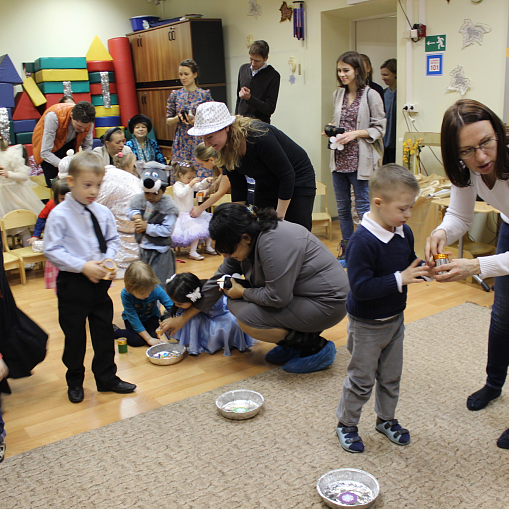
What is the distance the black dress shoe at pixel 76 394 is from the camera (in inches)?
103

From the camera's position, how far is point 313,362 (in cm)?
278

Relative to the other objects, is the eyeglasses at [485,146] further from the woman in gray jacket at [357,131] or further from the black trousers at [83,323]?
the woman in gray jacket at [357,131]

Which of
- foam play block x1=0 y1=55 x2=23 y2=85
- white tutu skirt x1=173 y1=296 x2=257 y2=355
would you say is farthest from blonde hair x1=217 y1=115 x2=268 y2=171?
foam play block x1=0 y1=55 x2=23 y2=85

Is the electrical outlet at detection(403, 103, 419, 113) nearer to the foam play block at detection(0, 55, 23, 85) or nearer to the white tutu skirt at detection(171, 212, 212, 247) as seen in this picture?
the white tutu skirt at detection(171, 212, 212, 247)

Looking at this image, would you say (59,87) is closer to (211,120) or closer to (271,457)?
(211,120)

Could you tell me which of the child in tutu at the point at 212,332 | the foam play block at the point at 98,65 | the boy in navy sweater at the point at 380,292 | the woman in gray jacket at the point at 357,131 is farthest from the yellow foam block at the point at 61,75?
the boy in navy sweater at the point at 380,292

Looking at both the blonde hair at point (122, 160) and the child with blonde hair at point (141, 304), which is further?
the blonde hair at point (122, 160)


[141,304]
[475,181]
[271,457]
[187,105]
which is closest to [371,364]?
[271,457]

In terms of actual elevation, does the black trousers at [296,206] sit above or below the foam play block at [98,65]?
below

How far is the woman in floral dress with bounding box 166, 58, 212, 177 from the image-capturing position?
5.46 metres

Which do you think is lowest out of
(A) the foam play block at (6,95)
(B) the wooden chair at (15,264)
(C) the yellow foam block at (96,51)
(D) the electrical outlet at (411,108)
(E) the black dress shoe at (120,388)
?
(E) the black dress shoe at (120,388)

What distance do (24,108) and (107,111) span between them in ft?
3.53

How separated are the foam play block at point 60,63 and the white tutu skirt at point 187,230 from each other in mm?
3261

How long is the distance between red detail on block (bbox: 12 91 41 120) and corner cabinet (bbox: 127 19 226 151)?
1.47 metres
